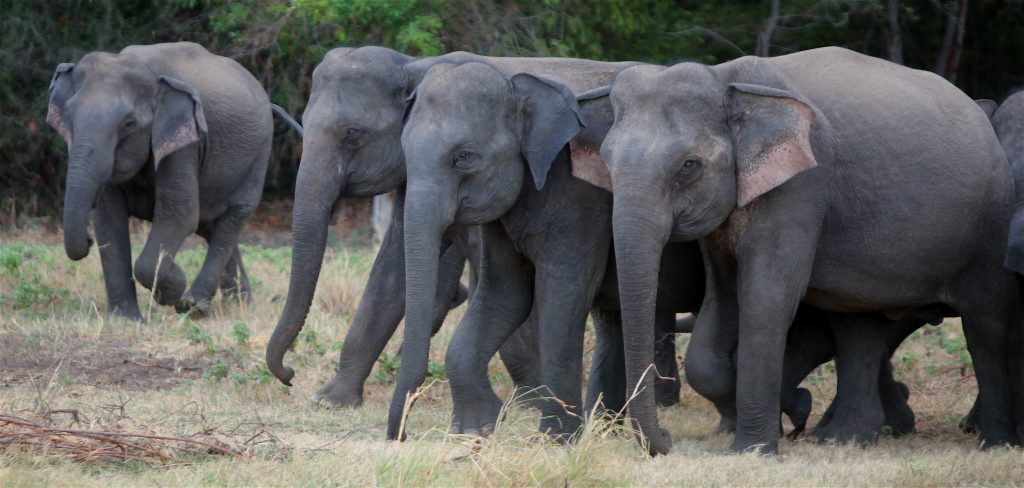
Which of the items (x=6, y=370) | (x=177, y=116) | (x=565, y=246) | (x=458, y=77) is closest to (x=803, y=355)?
(x=565, y=246)

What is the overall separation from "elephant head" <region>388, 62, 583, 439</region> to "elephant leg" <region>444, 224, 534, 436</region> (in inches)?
13.0

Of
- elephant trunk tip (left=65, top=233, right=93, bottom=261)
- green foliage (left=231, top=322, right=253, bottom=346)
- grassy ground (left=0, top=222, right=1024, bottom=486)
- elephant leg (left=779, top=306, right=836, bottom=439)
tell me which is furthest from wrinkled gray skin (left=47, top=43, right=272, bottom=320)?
elephant leg (left=779, top=306, right=836, bottom=439)

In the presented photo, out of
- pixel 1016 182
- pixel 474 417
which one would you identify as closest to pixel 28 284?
pixel 474 417

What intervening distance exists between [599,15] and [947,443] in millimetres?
5997

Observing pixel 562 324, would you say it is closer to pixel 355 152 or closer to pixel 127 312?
pixel 355 152

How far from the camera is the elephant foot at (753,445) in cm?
700

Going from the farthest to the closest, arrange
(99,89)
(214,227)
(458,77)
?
(214,227) < (99,89) < (458,77)

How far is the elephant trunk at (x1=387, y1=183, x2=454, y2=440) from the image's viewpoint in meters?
6.72

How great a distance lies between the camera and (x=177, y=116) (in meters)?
11.3

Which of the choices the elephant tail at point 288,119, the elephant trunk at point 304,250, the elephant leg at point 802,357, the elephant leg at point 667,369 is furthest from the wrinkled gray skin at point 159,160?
the elephant leg at point 802,357

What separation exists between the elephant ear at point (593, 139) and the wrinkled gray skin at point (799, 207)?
21 centimetres

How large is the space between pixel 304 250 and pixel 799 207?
2.39 metres

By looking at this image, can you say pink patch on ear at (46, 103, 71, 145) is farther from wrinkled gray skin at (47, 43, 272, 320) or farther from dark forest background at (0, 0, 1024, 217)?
dark forest background at (0, 0, 1024, 217)

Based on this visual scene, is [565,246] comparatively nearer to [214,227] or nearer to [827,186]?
[827,186]
